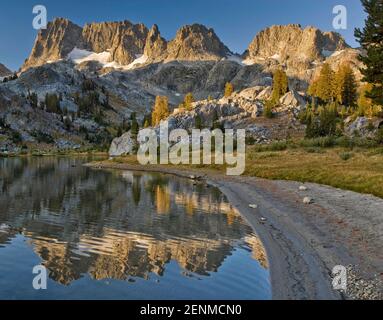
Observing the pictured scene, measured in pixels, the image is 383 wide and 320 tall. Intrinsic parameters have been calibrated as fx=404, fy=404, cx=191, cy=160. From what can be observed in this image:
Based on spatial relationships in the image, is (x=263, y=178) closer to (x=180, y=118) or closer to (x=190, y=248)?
(x=190, y=248)

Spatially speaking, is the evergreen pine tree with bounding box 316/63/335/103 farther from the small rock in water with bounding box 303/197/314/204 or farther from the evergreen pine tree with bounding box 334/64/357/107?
the small rock in water with bounding box 303/197/314/204

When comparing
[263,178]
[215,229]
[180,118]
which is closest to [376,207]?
[215,229]

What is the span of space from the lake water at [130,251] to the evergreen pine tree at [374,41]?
2771 cm

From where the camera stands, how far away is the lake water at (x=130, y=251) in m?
15.8

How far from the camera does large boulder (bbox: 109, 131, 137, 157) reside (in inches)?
6137

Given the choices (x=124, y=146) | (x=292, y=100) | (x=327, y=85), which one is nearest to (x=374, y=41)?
(x=327, y=85)

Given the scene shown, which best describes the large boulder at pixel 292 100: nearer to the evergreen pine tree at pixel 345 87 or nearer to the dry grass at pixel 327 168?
the evergreen pine tree at pixel 345 87

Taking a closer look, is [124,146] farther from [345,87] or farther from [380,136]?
[380,136]

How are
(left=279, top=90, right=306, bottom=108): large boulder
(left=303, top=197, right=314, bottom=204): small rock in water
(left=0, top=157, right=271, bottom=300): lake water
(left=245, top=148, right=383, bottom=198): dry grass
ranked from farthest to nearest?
(left=279, top=90, right=306, bottom=108): large boulder → (left=245, top=148, right=383, bottom=198): dry grass → (left=303, top=197, right=314, bottom=204): small rock in water → (left=0, top=157, right=271, bottom=300): lake water

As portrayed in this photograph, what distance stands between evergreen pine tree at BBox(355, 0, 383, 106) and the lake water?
2771 cm

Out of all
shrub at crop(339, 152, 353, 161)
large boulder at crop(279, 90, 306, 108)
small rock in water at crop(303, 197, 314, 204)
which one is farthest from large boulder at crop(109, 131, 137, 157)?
small rock in water at crop(303, 197, 314, 204)

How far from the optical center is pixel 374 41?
5328 centimetres

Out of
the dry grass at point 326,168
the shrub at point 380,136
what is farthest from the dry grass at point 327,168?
the shrub at point 380,136

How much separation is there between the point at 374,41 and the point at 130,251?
46.8m
